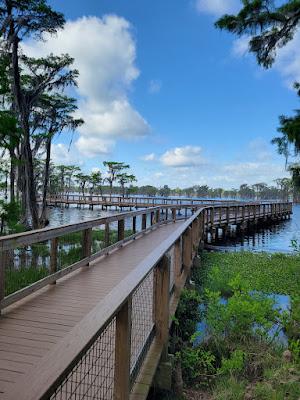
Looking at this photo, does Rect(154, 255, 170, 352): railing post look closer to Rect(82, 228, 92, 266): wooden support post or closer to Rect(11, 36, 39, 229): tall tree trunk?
Rect(82, 228, 92, 266): wooden support post

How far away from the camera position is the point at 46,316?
382cm

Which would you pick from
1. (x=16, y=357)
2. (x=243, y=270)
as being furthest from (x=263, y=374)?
(x=243, y=270)

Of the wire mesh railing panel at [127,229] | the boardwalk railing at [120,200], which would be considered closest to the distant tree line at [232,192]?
the boardwalk railing at [120,200]

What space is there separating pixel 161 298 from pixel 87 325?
80.9 inches

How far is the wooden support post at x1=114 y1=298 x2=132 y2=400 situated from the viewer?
199cm

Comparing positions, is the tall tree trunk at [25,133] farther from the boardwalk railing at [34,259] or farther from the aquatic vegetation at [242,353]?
the aquatic vegetation at [242,353]

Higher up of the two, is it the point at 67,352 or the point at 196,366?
the point at 67,352

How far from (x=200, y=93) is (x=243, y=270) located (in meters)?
25.4

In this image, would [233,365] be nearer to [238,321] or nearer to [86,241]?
[238,321]

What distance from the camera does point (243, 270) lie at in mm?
10336

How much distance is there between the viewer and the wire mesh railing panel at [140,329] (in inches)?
115

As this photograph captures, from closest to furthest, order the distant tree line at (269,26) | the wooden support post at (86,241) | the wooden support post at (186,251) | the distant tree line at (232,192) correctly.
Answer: the wooden support post at (86,241), the wooden support post at (186,251), the distant tree line at (269,26), the distant tree line at (232,192)

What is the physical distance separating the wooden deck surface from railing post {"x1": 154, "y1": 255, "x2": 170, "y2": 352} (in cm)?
89

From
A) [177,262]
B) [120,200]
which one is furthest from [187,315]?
[120,200]
